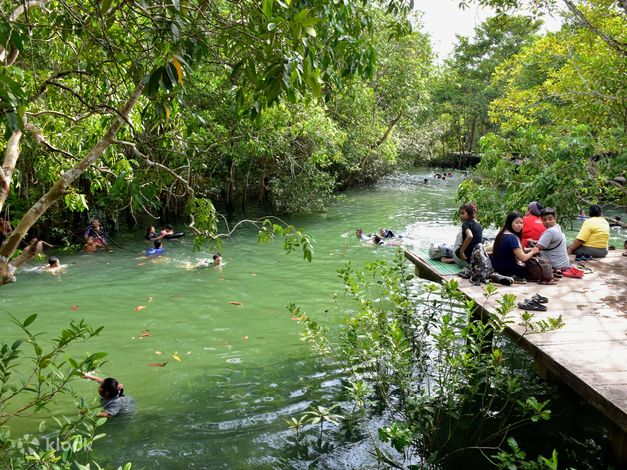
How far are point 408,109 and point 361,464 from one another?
20.2m

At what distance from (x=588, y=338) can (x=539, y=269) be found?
7.17 feet

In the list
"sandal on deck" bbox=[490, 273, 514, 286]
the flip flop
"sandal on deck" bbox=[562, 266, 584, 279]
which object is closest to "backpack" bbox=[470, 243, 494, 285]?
"sandal on deck" bbox=[490, 273, 514, 286]

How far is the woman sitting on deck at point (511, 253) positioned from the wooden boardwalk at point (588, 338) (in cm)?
37

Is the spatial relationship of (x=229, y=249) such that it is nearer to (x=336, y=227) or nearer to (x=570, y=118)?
(x=336, y=227)

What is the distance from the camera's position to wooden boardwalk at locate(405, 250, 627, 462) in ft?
12.7

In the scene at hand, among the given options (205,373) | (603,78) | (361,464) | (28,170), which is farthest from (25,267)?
(603,78)

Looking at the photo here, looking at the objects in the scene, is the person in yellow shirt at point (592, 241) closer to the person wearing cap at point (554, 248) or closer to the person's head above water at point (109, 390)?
the person wearing cap at point (554, 248)

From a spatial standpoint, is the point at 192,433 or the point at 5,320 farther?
the point at 5,320

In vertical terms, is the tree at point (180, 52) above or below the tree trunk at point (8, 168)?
above

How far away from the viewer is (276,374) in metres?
6.63

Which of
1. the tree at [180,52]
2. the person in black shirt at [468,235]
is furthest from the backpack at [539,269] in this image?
the tree at [180,52]

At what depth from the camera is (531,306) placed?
18.9ft

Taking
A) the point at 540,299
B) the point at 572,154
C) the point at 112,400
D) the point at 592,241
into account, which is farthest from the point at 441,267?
the point at 112,400

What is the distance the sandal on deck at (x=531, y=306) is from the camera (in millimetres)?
5711
